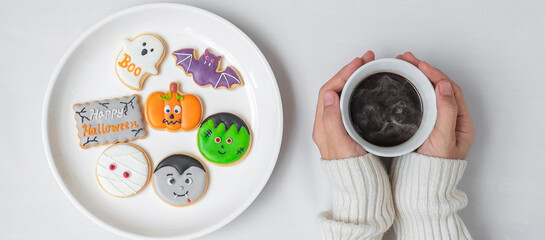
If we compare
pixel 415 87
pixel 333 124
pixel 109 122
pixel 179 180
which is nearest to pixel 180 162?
Answer: pixel 179 180

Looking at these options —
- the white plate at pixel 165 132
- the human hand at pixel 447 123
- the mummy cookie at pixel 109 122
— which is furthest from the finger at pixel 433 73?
the mummy cookie at pixel 109 122

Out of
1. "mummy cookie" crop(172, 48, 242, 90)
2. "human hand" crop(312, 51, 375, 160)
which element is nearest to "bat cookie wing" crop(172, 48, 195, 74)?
"mummy cookie" crop(172, 48, 242, 90)

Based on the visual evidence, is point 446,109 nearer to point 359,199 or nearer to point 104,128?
point 359,199

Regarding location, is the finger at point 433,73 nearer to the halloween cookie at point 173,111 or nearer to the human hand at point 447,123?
the human hand at point 447,123

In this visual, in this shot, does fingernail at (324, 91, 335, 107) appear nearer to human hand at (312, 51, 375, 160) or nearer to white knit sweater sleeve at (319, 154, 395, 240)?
human hand at (312, 51, 375, 160)

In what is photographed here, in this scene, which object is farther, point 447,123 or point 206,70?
point 206,70

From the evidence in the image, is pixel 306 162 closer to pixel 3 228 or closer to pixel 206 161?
pixel 206 161
